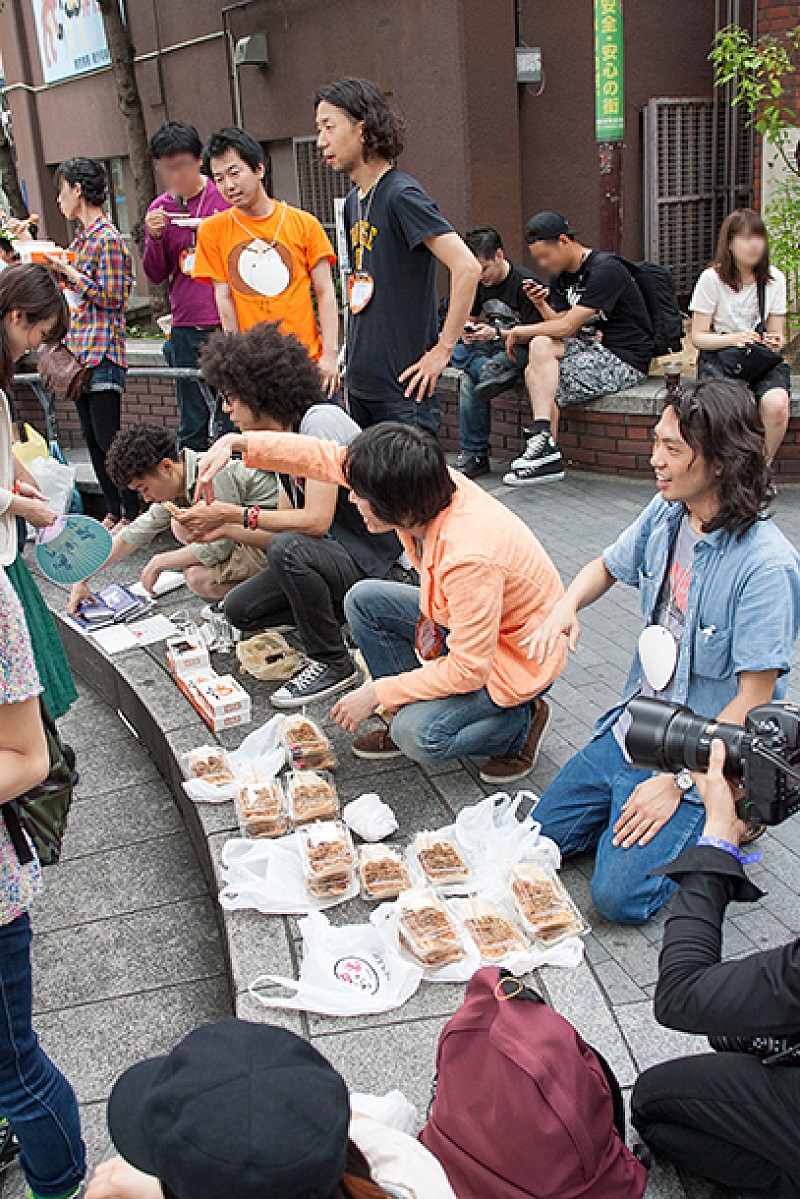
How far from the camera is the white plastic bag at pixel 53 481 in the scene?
4406 millimetres

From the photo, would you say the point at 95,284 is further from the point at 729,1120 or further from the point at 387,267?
the point at 729,1120

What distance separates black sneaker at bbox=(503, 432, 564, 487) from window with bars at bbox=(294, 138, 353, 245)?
405cm

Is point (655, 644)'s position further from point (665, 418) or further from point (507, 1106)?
point (507, 1106)

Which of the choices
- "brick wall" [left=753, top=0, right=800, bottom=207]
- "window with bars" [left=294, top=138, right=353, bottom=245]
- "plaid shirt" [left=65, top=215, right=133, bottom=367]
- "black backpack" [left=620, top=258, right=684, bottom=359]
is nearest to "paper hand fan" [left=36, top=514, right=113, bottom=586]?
"plaid shirt" [left=65, top=215, right=133, bottom=367]

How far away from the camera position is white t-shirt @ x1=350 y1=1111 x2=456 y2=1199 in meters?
1.63

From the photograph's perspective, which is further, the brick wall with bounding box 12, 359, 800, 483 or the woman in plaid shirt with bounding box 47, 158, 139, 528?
the brick wall with bounding box 12, 359, 800, 483

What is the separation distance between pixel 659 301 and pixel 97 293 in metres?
3.48

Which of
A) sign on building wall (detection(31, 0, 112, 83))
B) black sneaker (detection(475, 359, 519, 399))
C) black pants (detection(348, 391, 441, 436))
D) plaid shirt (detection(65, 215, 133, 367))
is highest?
sign on building wall (detection(31, 0, 112, 83))

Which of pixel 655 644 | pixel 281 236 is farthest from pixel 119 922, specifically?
pixel 281 236

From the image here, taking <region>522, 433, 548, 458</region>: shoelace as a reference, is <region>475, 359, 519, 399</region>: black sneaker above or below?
above

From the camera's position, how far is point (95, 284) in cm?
598

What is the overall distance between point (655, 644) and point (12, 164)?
11283 mm

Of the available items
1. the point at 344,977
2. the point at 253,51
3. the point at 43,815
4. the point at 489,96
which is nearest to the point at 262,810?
the point at 344,977

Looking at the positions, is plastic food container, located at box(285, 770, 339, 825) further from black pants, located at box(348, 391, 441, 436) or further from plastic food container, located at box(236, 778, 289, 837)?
black pants, located at box(348, 391, 441, 436)
